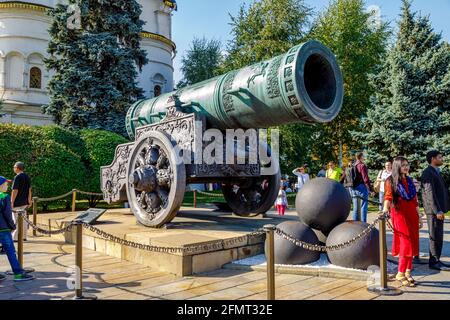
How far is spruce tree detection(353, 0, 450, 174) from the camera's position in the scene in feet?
52.7

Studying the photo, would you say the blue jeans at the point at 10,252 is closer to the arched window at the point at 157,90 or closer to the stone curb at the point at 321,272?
the stone curb at the point at 321,272

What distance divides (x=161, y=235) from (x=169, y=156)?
121cm

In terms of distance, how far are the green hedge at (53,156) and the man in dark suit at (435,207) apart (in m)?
10.6

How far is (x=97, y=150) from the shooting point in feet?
46.6

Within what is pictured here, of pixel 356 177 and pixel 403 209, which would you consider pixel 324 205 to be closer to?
pixel 403 209

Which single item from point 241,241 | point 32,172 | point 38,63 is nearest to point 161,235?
point 241,241

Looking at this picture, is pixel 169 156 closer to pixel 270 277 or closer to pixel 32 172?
pixel 270 277

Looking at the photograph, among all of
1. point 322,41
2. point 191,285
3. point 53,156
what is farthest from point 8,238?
point 322,41

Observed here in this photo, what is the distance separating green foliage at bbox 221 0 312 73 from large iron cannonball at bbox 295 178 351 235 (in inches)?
705

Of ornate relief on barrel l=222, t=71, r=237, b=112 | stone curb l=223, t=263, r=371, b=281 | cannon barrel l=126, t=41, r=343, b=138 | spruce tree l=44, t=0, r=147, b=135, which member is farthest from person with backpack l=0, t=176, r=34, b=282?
spruce tree l=44, t=0, r=147, b=135

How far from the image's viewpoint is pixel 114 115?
17.9 metres

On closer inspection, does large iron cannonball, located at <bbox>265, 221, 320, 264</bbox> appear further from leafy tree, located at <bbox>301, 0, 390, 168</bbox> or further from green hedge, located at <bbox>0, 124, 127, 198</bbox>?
leafy tree, located at <bbox>301, 0, 390, 168</bbox>

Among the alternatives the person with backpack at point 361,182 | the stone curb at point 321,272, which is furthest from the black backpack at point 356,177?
the stone curb at point 321,272

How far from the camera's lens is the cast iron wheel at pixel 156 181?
605 cm
